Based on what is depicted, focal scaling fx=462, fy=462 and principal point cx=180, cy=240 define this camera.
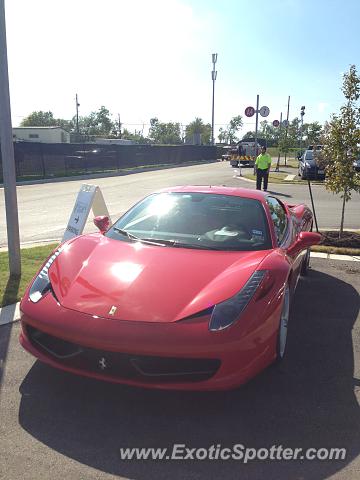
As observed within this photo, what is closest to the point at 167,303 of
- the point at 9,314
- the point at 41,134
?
the point at 9,314

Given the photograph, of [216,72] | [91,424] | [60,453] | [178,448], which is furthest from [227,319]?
[216,72]

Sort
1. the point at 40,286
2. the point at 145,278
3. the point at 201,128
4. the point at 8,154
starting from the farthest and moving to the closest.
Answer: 1. the point at 201,128
2. the point at 8,154
3. the point at 40,286
4. the point at 145,278

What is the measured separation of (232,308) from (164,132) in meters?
91.4

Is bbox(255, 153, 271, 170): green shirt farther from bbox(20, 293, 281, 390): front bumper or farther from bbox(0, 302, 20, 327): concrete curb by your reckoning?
bbox(20, 293, 281, 390): front bumper

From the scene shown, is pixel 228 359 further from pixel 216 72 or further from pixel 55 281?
pixel 216 72

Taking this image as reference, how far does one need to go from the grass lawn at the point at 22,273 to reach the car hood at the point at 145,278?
1.47 metres

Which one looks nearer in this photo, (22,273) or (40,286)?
(40,286)

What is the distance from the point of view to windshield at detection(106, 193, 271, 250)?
13.0ft

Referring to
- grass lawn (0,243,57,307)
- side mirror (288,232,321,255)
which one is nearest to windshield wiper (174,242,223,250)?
side mirror (288,232,321,255)

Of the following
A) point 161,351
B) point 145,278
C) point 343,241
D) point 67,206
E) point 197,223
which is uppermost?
point 197,223

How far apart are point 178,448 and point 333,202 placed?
43.4 feet

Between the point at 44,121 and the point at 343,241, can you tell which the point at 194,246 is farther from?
the point at 44,121

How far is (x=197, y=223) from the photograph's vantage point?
4191mm

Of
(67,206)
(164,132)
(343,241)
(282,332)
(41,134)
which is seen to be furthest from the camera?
(164,132)
